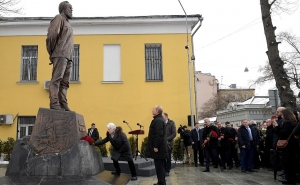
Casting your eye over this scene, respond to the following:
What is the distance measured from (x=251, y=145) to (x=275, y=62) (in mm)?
3254

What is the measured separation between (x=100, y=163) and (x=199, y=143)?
610 cm

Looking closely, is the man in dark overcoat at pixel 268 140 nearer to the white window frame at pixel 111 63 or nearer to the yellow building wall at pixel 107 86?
the yellow building wall at pixel 107 86

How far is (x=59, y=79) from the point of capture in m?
6.70

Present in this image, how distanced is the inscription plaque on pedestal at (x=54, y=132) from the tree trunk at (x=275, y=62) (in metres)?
7.61

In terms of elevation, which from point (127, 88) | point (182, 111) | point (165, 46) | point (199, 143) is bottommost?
point (199, 143)

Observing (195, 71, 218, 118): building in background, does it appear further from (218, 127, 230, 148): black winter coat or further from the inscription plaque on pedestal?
the inscription plaque on pedestal

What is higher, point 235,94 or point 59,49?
point 235,94

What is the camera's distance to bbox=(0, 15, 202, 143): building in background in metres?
16.0

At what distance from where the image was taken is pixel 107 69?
16.4 meters

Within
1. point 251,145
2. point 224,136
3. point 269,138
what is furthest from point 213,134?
point 269,138

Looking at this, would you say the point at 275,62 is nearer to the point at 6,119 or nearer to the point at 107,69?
the point at 107,69

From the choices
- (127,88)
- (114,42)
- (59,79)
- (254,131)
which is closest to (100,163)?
(59,79)

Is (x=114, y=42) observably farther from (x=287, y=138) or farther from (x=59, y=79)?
(x=287, y=138)

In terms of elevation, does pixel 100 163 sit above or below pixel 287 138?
below
